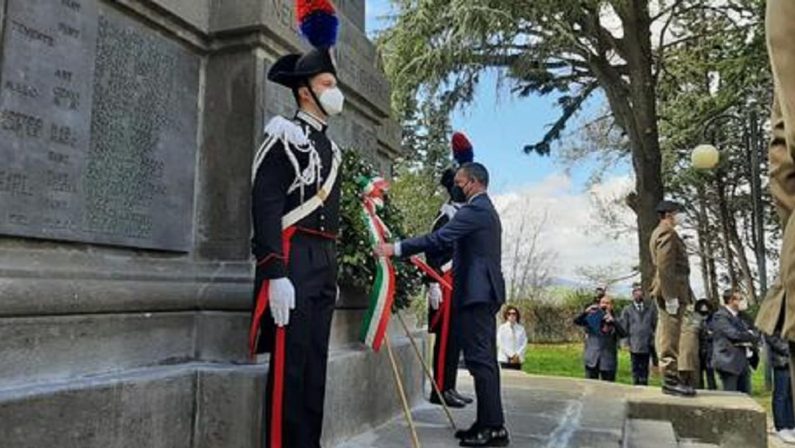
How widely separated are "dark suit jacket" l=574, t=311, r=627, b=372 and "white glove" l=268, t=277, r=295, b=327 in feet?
29.5

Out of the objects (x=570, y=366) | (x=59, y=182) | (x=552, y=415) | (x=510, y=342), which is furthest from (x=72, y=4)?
(x=570, y=366)

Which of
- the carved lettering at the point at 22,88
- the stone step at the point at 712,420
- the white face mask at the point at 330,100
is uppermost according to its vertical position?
the white face mask at the point at 330,100

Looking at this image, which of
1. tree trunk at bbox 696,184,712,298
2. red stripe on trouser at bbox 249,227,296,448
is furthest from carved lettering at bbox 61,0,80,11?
tree trunk at bbox 696,184,712,298

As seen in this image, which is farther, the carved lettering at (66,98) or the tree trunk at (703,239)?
the tree trunk at (703,239)

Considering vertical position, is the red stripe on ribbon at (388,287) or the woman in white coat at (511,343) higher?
the red stripe on ribbon at (388,287)

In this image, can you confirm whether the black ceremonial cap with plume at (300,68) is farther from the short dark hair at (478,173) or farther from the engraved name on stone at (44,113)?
the short dark hair at (478,173)

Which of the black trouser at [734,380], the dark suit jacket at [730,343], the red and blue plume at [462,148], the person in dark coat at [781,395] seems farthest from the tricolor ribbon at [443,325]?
the black trouser at [734,380]

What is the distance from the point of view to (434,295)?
6.14 metres

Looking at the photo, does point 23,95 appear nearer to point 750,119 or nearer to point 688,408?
point 688,408

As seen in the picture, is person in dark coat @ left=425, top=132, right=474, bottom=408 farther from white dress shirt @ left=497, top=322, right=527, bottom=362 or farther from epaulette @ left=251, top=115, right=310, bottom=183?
white dress shirt @ left=497, top=322, right=527, bottom=362

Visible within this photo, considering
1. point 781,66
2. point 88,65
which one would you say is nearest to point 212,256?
point 88,65

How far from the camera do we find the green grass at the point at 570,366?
47.6 feet

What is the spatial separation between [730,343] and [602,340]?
6.89ft

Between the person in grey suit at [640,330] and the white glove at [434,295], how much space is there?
19.9 ft
